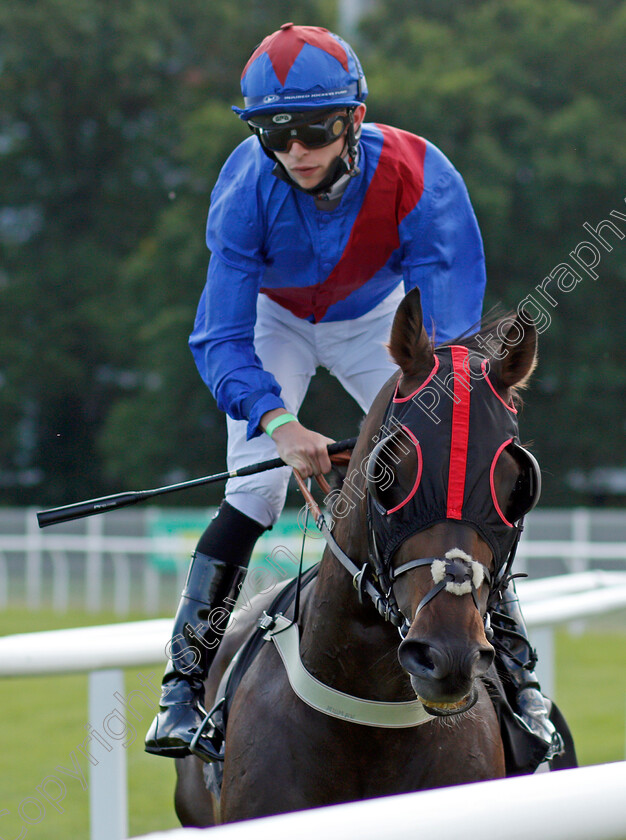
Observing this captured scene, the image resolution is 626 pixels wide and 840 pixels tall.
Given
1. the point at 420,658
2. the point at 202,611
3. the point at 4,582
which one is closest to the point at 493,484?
the point at 420,658

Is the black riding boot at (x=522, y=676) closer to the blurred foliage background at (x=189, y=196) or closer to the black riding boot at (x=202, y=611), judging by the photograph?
the black riding boot at (x=202, y=611)

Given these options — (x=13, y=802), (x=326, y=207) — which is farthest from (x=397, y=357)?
(x=13, y=802)

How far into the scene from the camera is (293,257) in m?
2.85

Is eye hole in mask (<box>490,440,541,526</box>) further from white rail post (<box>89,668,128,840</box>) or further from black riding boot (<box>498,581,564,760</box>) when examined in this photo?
white rail post (<box>89,668,128,840</box>)

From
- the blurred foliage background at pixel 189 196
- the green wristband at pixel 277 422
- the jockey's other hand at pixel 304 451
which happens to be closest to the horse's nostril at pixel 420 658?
the jockey's other hand at pixel 304 451

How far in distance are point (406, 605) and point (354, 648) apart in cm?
39

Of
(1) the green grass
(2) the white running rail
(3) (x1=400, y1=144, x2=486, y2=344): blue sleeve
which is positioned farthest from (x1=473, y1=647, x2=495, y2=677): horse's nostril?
(1) the green grass

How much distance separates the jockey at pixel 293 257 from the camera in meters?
2.63

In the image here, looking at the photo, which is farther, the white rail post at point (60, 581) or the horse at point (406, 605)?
the white rail post at point (60, 581)

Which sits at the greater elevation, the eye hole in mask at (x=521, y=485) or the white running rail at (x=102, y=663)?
the eye hole in mask at (x=521, y=485)

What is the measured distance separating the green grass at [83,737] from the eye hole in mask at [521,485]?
1.73 metres

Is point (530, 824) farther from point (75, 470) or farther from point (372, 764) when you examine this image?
point (75, 470)

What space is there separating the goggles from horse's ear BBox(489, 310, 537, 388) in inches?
29.3

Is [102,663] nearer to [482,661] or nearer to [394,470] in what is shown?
[394,470]
